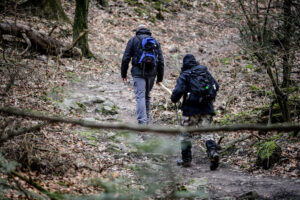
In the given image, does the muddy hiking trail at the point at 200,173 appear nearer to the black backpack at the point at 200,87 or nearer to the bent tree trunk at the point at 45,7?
the black backpack at the point at 200,87

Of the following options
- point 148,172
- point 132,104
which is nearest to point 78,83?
point 132,104

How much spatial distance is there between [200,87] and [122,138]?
3.39 metres

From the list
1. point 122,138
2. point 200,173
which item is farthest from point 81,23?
point 122,138

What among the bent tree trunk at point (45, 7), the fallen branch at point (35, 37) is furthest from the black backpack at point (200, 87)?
the bent tree trunk at point (45, 7)

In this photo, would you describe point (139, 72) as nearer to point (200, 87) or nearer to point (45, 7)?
point (200, 87)

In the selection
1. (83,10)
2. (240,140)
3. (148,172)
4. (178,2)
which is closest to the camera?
(148,172)

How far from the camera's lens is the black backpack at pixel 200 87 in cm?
543

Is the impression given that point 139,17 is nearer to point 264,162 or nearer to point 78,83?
point 78,83

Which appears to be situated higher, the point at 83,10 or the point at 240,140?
the point at 83,10

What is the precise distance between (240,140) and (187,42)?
11897mm

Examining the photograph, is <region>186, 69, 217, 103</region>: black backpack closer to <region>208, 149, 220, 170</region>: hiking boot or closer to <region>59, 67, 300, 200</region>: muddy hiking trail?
<region>208, 149, 220, 170</region>: hiking boot

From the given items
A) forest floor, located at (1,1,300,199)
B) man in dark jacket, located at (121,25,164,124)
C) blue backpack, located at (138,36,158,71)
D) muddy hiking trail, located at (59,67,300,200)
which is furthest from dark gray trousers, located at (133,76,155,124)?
muddy hiking trail, located at (59,67,300,200)

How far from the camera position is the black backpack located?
5.43 metres

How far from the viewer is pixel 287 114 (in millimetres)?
6039
